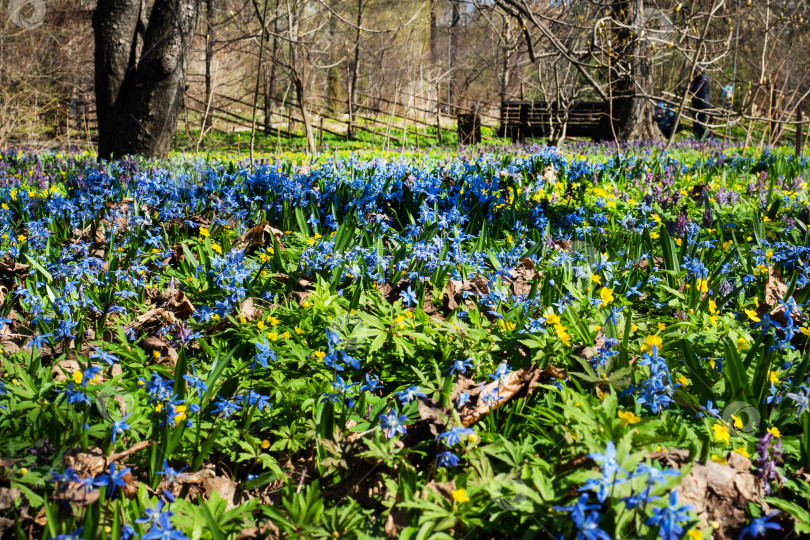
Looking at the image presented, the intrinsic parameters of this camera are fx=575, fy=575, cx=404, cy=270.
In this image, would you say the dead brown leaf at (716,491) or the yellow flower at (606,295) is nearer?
the dead brown leaf at (716,491)

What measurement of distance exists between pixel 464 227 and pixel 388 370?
6.04 ft

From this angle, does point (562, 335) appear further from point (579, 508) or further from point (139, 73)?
point (139, 73)

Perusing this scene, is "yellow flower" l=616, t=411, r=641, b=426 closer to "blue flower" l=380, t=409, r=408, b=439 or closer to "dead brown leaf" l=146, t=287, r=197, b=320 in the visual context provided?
"blue flower" l=380, t=409, r=408, b=439

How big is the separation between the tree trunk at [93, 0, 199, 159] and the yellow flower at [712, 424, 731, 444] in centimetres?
719

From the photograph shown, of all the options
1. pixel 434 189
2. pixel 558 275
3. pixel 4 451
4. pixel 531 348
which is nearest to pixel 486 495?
pixel 531 348

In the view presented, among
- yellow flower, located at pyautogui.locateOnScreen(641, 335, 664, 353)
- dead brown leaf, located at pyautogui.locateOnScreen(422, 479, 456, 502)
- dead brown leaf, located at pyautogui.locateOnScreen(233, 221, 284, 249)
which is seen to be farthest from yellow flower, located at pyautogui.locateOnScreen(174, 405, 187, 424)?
dead brown leaf, located at pyautogui.locateOnScreen(233, 221, 284, 249)

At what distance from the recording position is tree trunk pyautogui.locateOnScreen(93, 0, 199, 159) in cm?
730

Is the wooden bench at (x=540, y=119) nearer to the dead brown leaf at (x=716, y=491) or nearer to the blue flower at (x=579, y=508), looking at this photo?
the dead brown leaf at (x=716, y=491)

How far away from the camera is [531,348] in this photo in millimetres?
2135

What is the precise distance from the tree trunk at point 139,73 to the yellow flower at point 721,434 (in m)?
7.19

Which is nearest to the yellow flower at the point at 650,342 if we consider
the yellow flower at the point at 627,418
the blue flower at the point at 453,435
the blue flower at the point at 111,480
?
the yellow flower at the point at 627,418

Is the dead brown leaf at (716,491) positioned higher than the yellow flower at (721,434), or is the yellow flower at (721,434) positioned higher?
the yellow flower at (721,434)

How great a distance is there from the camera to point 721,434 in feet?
5.36

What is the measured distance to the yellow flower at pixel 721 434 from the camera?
1622 mm
